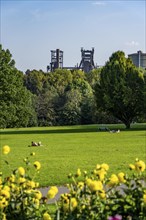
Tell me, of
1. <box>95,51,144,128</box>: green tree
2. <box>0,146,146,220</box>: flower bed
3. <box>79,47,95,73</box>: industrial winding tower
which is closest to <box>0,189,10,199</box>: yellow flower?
<box>0,146,146,220</box>: flower bed

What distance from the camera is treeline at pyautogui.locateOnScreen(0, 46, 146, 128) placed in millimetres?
36781

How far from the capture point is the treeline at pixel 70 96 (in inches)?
1448

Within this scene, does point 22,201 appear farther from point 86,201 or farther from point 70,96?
point 70,96

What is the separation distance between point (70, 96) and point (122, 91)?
94.8 feet

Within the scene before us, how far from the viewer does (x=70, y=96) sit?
77750mm

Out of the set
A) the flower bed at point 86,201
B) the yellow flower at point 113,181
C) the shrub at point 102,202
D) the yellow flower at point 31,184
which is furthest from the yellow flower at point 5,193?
the yellow flower at point 113,181

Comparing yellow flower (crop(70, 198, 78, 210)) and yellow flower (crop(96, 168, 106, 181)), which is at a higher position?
yellow flower (crop(96, 168, 106, 181))

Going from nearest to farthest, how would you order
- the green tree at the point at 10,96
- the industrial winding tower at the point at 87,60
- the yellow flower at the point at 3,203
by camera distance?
1. the yellow flower at the point at 3,203
2. the green tree at the point at 10,96
3. the industrial winding tower at the point at 87,60

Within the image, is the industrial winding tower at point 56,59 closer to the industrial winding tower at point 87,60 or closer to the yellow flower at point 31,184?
the industrial winding tower at point 87,60

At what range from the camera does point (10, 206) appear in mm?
3912

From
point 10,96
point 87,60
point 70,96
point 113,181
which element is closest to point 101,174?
point 113,181

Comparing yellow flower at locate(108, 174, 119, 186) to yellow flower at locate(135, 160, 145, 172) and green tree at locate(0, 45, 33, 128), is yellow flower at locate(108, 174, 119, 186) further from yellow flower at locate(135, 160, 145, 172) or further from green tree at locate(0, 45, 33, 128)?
green tree at locate(0, 45, 33, 128)

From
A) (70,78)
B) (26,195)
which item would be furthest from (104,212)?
(70,78)

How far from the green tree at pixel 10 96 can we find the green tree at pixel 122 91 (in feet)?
43.5
